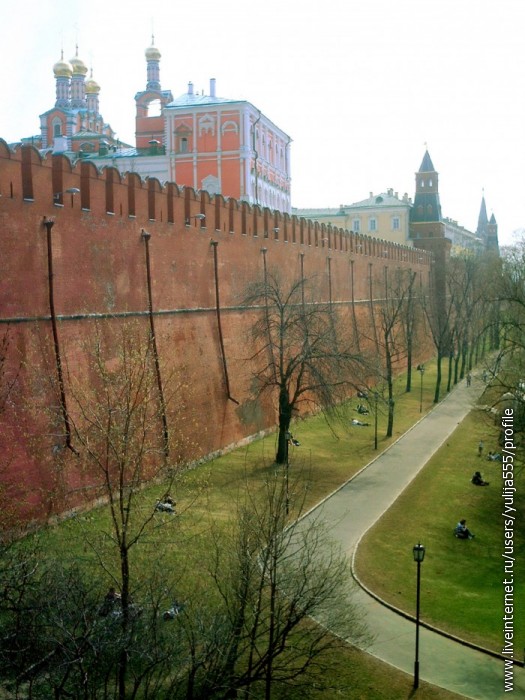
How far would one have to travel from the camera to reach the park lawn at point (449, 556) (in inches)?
422

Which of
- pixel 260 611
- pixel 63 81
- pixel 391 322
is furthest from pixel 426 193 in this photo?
pixel 260 611

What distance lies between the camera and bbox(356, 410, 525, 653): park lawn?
10.7 meters

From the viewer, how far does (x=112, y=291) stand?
1455 cm

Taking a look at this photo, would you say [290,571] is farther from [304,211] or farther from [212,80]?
[304,211]

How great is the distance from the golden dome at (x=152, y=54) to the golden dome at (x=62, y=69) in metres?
6.39

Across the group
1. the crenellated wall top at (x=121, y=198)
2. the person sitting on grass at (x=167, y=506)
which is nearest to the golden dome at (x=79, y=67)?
the crenellated wall top at (x=121, y=198)

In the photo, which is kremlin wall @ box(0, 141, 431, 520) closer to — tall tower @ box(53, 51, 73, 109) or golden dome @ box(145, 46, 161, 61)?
golden dome @ box(145, 46, 161, 61)

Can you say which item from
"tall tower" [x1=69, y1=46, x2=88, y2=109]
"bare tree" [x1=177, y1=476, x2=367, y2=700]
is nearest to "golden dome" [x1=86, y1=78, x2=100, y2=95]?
"tall tower" [x1=69, y1=46, x2=88, y2=109]

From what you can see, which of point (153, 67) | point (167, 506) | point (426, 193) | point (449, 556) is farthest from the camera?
point (426, 193)

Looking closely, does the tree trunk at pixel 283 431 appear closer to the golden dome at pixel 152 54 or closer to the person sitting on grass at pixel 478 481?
the person sitting on grass at pixel 478 481

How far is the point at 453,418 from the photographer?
85.0 feet

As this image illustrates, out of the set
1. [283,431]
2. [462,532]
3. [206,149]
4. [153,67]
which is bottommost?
[462,532]

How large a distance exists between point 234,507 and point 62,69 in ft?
138

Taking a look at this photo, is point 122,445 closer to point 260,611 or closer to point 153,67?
point 260,611
